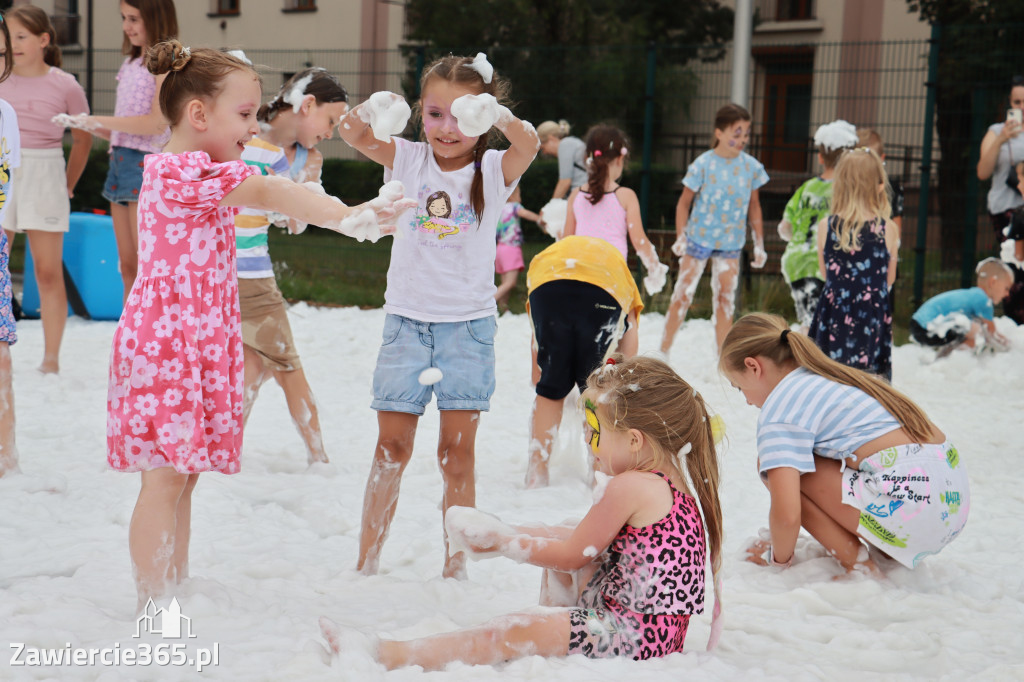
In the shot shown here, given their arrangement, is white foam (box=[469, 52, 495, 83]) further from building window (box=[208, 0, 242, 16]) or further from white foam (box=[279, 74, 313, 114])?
building window (box=[208, 0, 242, 16])

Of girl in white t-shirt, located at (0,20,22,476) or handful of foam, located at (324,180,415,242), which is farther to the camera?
girl in white t-shirt, located at (0,20,22,476)

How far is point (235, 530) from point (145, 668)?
45.9 inches

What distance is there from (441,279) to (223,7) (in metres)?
21.2

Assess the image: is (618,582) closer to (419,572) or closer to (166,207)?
(419,572)

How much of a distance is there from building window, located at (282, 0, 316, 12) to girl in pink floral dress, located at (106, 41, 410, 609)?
1915cm

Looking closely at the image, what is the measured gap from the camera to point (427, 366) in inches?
114

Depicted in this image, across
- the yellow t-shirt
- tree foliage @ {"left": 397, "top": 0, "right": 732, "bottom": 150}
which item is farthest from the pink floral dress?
tree foliage @ {"left": 397, "top": 0, "right": 732, "bottom": 150}

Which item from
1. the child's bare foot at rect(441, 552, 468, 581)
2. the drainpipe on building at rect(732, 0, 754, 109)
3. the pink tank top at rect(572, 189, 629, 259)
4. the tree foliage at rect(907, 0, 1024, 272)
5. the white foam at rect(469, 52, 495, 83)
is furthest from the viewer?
the drainpipe on building at rect(732, 0, 754, 109)

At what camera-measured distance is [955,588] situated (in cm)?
308

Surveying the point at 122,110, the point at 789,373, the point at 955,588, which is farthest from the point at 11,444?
the point at 955,588

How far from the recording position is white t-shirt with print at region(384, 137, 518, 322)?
9.52 ft

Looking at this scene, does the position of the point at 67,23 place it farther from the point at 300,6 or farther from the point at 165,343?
the point at 165,343

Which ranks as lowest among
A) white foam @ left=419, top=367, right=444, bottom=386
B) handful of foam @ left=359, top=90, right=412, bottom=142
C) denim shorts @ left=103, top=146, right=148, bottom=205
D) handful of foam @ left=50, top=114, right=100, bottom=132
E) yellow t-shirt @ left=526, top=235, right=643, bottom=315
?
white foam @ left=419, top=367, right=444, bottom=386

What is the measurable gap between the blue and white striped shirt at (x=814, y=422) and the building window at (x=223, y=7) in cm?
2069
